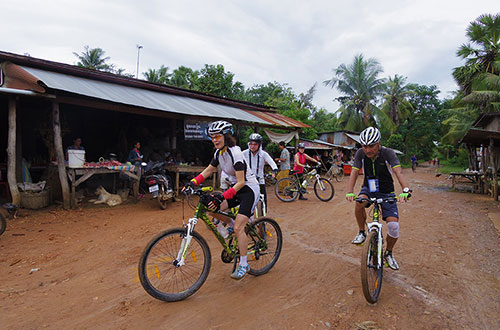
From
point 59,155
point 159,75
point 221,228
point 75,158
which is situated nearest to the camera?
point 221,228

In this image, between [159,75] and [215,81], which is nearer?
[215,81]

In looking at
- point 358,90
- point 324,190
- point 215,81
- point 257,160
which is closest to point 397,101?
Result: point 358,90

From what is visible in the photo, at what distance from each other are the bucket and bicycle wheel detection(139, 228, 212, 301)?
5.11m

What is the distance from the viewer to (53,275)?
145 inches

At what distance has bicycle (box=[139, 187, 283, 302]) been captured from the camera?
9.31 feet

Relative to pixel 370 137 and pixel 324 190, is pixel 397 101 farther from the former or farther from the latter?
pixel 370 137

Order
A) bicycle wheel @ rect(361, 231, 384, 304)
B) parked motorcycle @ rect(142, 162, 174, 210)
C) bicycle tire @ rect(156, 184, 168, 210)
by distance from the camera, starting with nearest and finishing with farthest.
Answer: bicycle wheel @ rect(361, 231, 384, 304)
parked motorcycle @ rect(142, 162, 174, 210)
bicycle tire @ rect(156, 184, 168, 210)

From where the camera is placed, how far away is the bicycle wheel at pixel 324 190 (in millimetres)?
9305

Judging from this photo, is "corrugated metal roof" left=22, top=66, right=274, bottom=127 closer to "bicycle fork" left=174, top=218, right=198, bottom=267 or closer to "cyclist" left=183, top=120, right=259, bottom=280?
"cyclist" left=183, top=120, right=259, bottom=280

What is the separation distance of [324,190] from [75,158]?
7.23m

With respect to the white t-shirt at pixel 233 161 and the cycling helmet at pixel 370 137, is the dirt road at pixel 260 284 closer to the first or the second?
the white t-shirt at pixel 233 161

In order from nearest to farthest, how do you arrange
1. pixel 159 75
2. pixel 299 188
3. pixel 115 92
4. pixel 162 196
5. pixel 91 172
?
pixel 91 172 < pixel 162 196 < pixel 115 92 < pixel 299 188 < pixel 159 75

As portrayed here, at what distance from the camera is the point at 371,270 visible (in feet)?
10.3

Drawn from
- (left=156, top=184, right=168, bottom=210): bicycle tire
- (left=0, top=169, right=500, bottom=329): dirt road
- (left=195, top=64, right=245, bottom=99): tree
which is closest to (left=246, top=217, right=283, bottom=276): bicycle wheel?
(left=0, top=169, right=500, bottom=329): dirt road
